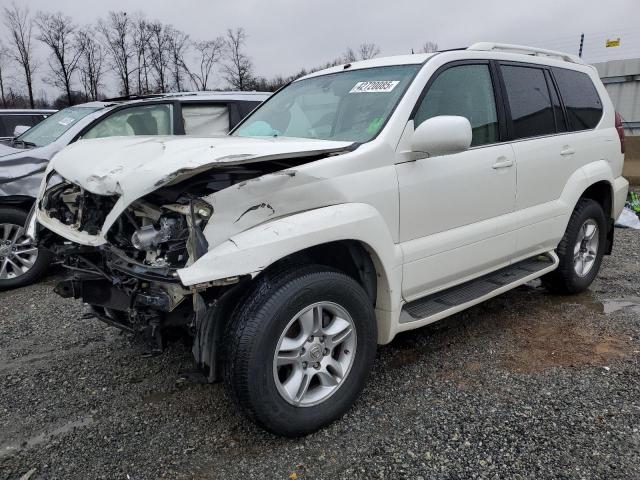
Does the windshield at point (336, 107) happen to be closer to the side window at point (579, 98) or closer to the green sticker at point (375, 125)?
the green sticker at point (375, 125)

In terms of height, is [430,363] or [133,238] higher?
[133,238]

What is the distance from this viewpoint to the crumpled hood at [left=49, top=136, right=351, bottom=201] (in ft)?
7.20

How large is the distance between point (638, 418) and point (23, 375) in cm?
370

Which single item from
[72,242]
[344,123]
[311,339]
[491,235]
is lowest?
[311,339]

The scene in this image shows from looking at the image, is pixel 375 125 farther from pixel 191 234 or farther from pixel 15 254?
pixel 15 254

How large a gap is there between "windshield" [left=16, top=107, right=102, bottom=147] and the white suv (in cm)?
284

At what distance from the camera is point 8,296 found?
16.5 ft

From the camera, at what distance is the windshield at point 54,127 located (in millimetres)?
5664

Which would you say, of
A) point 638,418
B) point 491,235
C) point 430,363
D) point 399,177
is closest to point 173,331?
point 399,177

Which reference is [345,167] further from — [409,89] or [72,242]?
[72,242]

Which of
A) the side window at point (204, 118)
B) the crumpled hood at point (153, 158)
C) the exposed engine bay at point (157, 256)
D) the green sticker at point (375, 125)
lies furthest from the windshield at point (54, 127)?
the green sticker at point (375, 125)

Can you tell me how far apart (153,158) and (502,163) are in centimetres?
226

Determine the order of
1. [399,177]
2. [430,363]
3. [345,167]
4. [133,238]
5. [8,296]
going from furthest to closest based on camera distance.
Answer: [8,296] < [430,363] < [399,177] < [345,167] < [133,238]

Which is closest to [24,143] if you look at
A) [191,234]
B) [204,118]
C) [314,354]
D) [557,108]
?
[204,118]
